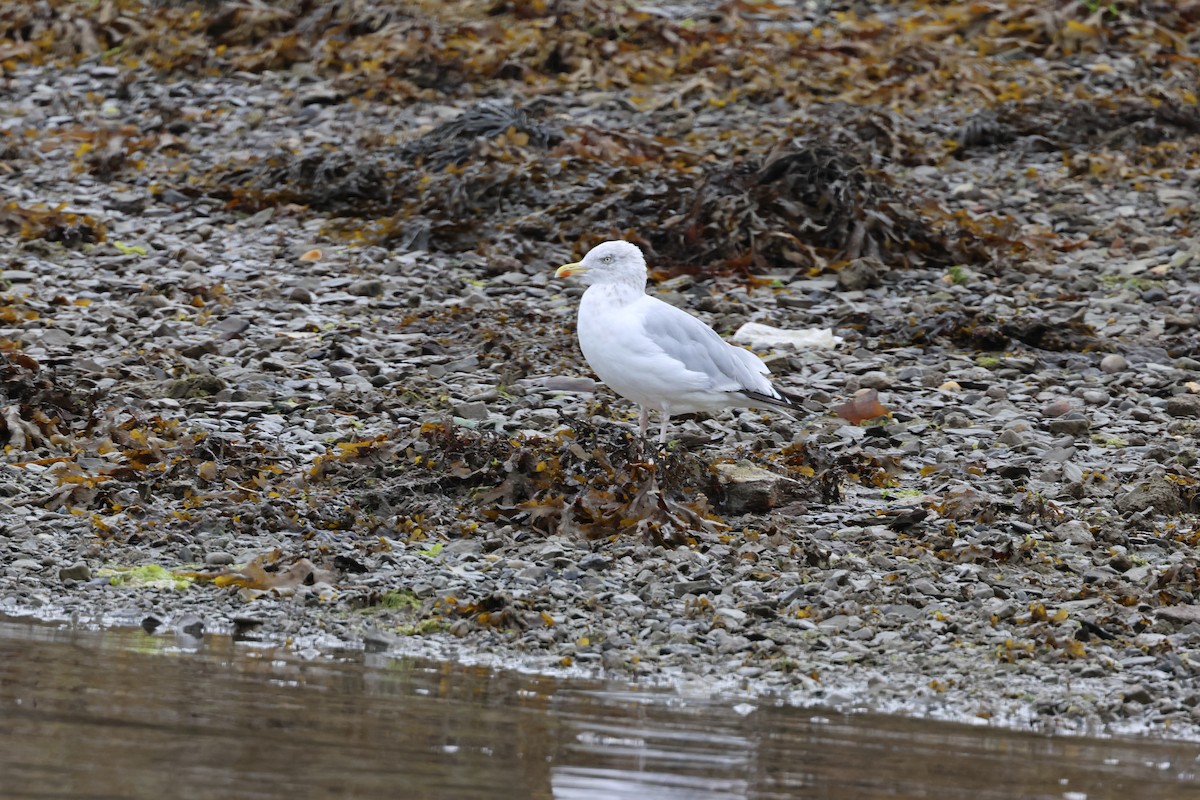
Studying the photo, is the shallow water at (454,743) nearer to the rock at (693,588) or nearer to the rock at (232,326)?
the rock at (693,588)

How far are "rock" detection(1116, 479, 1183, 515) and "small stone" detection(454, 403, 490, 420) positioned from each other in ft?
11.2

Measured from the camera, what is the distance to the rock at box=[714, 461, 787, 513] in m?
7.66

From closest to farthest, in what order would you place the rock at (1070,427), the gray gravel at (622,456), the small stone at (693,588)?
the gray gravel at (622,456) < the small stone at (693,588) < the rock at (1070,427)

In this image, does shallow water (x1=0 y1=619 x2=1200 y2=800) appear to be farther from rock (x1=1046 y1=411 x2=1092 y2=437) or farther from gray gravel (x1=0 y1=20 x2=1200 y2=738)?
rock (x1=1046 y1=411 x2=1092 y2=437)

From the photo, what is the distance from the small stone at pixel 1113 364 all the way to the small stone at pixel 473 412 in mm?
3922

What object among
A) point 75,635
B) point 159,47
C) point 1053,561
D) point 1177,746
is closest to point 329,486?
point 75,635

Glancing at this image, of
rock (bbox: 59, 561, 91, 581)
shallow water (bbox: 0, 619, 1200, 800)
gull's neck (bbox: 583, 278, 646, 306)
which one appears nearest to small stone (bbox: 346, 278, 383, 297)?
gull's neck (bbox: 583, 278, 646, 306)

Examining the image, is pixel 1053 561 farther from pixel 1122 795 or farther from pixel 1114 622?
pixel 1122 795

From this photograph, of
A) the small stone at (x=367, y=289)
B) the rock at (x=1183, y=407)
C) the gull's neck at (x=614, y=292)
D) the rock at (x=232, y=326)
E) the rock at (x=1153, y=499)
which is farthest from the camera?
the small stone at (x=367, y=289)

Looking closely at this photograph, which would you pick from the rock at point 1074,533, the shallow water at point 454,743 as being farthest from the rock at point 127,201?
the rock at point 1074,533

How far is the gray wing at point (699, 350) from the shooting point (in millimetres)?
7695

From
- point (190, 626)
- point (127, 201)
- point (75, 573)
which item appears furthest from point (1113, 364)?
point (127, 201)

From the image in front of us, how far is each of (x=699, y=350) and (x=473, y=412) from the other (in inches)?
69.9

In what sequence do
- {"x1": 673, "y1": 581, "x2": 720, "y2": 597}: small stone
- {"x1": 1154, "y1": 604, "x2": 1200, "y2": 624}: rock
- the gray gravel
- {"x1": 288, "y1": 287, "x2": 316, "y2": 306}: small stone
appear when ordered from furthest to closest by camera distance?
{"x1": 288, "y1": 287, "x2": 316, "y2": 306}: small stone, {"x1": 673, "y1": 581, "x2": 720, "y2": 597}: small stone, {"x1": 1154, "y1": 604, "x2": 1200, "y2": 624}: rock, the gray gravel
